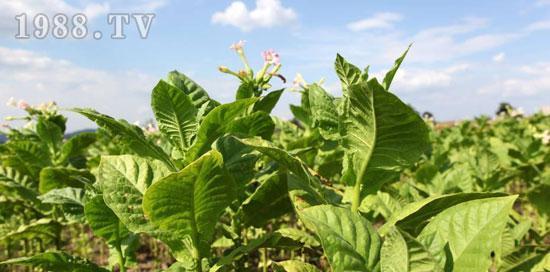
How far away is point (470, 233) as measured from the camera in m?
1.16

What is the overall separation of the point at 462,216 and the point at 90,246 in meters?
5.91

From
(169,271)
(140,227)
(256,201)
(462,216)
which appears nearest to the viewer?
(462,216)

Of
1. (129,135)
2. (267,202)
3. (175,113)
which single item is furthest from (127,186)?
(267,202)

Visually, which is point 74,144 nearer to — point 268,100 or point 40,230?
point 40,230

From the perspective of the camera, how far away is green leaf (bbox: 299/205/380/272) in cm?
108

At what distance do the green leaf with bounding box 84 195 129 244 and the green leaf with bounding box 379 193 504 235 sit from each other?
1.02 metres

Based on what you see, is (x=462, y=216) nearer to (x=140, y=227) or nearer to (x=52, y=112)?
(x=140, y=227)

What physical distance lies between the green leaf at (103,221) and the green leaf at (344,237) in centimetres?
101

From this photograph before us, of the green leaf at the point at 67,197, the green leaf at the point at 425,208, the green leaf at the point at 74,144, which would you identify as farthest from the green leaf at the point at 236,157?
the green leaf at the point at 74,144

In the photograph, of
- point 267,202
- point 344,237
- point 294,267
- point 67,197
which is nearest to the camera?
point 344,237

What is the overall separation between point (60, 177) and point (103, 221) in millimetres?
1170

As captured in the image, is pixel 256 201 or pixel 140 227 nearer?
pixel 140 227

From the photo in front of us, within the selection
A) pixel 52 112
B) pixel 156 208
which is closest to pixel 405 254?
pixel 156 208

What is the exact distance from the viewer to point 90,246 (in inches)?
249
